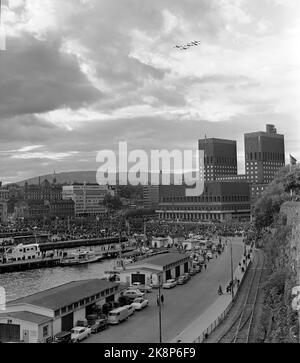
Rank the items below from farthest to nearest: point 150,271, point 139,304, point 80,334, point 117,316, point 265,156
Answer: point 265,156, point 150,271, point 139,304, point 117,316, point 80,334

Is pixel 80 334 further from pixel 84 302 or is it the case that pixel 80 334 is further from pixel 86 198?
pixel 86 198

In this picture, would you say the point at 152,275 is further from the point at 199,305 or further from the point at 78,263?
the point at 78,263

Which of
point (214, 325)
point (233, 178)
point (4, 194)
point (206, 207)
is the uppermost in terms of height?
point (233, 178)

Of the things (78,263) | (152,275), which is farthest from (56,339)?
(78,263)

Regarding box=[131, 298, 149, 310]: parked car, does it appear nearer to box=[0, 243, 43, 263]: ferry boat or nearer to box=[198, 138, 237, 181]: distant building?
box=[0, 243, 43, 263]: ferry boat

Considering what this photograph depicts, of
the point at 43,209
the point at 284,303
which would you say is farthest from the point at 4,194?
the point at 284,303
